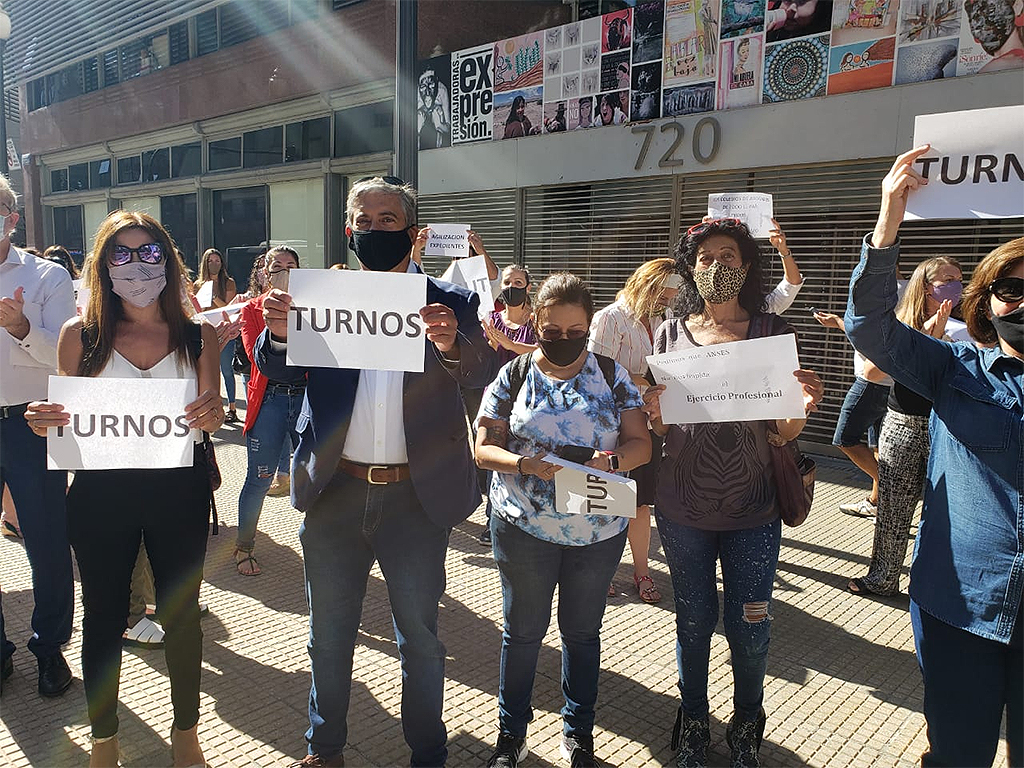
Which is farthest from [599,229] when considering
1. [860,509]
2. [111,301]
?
[111,301]

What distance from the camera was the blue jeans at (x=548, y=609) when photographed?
2.80m

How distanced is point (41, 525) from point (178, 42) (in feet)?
61.1

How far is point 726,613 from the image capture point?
2.84 meters

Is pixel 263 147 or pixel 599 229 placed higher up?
pixel 263 147

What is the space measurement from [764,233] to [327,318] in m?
3.21

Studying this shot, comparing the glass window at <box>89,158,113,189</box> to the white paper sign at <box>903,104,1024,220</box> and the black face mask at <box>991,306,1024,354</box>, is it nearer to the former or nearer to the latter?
the white paper sign at <box>903,104,1024,220</box>

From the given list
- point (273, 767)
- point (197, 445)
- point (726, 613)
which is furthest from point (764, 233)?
→ point (273, 767)

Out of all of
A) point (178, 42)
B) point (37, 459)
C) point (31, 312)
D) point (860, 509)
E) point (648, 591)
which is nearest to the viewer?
point (31, 312)

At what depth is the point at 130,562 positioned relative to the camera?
2.73 meters

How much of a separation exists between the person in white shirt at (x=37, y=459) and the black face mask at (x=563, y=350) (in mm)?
2149

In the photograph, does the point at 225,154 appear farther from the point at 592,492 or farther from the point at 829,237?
the point at 592,492

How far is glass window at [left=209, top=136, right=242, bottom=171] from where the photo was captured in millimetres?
17094

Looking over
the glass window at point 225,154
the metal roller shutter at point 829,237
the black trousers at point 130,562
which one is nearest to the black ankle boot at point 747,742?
the black trousers at point 130,562

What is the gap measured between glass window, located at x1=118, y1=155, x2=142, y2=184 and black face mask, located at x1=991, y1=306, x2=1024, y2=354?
22499 mm
